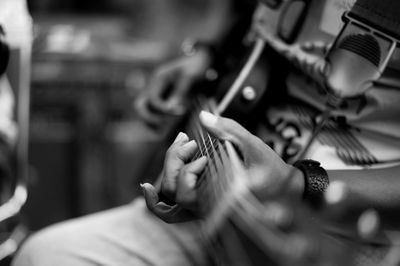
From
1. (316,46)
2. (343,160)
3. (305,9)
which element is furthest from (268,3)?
(343,160)

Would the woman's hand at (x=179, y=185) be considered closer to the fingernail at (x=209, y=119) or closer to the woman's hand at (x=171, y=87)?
the fingernail at (x=209, y=119)

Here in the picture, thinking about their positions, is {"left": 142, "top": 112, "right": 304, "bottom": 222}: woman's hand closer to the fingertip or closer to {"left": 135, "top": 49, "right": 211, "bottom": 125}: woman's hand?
the fingertip

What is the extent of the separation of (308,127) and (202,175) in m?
0.20

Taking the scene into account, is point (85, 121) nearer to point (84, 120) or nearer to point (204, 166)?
point (84, 120)

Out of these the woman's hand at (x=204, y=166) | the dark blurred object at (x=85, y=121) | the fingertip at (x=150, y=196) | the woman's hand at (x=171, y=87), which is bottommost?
the dark blurred object at (x=85, y=121)

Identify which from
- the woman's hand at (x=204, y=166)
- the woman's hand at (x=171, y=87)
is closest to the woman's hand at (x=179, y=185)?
the woman's hand at (x=204, y=166)

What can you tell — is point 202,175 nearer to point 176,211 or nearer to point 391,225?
point 176,211

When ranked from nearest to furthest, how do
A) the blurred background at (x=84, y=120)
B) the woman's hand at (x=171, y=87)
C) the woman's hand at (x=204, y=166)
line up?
the woman's hand at (x=204, y=166), the woman's hand at (x=171, y=87), the blurred background at (x=84, y=120)

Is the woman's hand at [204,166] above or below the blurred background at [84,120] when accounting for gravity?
above

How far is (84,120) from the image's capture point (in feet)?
8.26

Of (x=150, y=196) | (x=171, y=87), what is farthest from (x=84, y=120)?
(x=150, y=196)

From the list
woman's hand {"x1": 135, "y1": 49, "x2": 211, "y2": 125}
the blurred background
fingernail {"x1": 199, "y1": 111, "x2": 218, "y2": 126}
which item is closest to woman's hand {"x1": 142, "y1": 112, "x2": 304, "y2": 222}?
fingernail {"x1": 199, "y1": 111, "x2": 218, "y2": 126}

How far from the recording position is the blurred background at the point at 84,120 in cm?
243

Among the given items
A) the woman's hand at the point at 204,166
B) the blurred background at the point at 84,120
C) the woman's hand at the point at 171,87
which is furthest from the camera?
the blurred background at the point at 84,120
